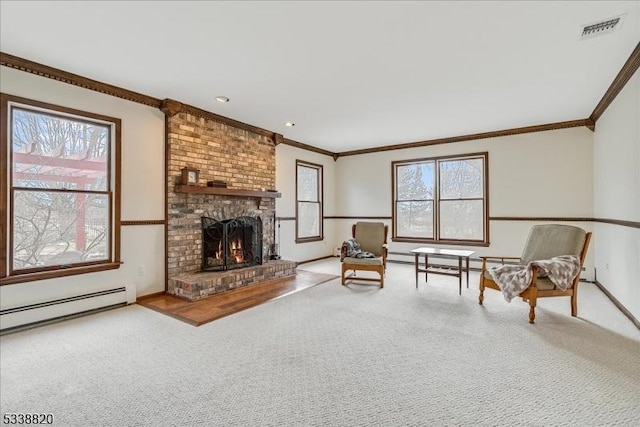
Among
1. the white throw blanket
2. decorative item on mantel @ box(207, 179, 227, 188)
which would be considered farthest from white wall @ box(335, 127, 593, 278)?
decorative item on mantel @ box(207, 179, 227, 188)

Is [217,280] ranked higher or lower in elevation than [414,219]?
lower

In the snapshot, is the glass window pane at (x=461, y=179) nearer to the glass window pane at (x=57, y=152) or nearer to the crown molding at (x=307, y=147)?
the crown molding at (x=307, y=147)

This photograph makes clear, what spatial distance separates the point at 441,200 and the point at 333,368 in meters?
4.90

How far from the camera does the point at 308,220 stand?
7020mm

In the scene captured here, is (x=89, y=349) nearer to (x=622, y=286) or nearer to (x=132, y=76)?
(x=132, y=76)

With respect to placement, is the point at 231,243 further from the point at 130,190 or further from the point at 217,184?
the point at 130,190

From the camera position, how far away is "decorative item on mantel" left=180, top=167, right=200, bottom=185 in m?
4.27

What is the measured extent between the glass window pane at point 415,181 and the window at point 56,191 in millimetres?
5295

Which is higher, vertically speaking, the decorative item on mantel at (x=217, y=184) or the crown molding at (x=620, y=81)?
the crown molding at (x=620, y=81)

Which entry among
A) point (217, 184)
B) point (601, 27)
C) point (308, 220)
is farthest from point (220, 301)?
point (601, 27)

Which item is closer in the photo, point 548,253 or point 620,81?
point 620,81

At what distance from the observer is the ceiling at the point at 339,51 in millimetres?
2291

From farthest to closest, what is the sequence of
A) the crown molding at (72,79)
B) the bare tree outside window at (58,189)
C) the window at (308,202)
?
1. the window at (308,202)
2. the bare tree outside window at (58,189)
3. the crown molding at (72,79)

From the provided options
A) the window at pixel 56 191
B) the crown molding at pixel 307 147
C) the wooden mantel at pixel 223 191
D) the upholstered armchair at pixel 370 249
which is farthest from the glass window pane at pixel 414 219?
the window at pixel 56 191
